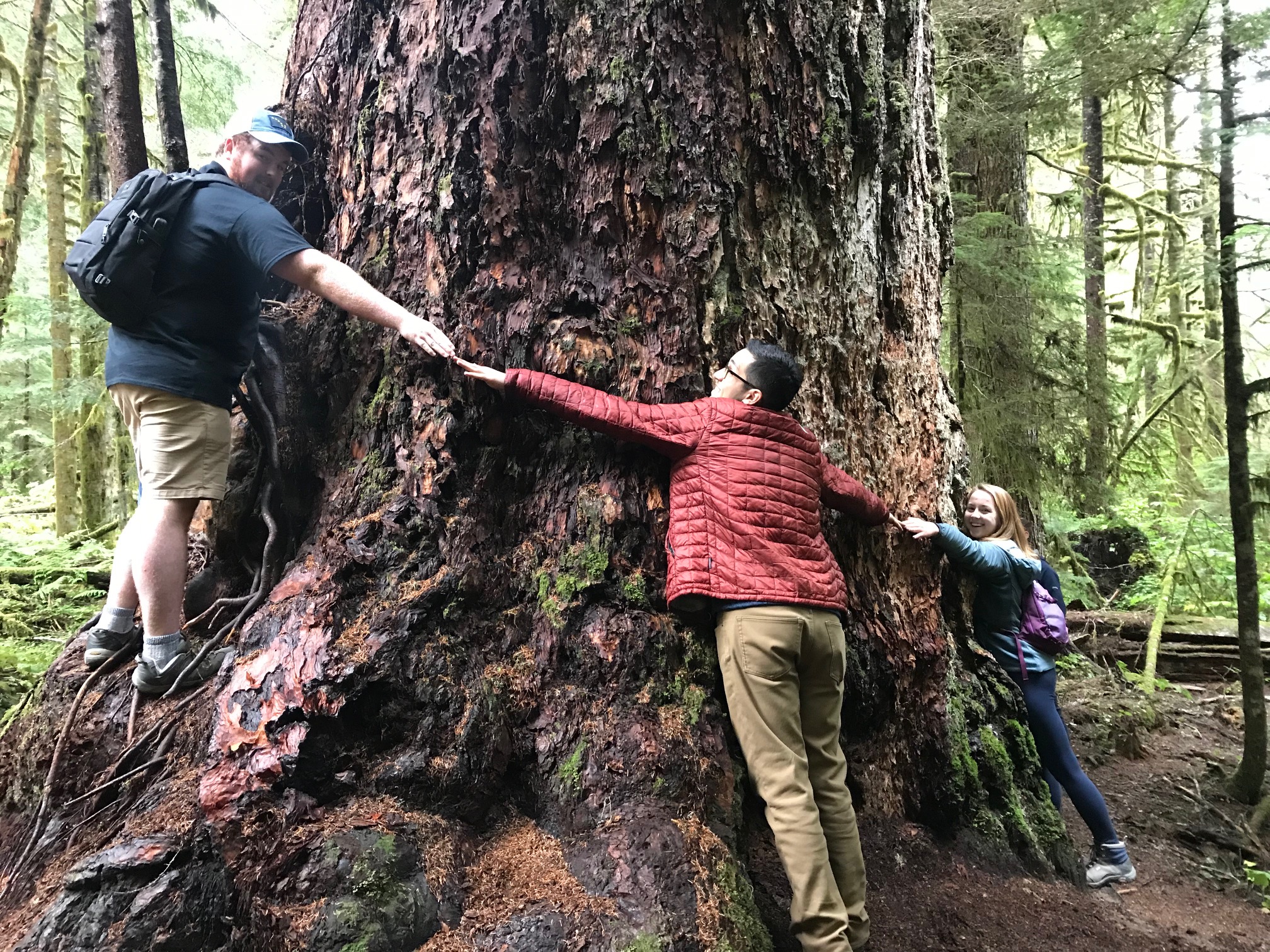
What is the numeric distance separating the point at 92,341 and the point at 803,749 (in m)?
6.65

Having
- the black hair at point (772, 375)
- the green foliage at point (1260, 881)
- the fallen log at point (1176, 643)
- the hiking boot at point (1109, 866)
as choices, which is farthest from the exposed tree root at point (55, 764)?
the fallen log at point (1176, 643)

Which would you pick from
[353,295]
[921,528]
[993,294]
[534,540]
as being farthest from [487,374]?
[993,294]

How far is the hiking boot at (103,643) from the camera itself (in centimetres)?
338

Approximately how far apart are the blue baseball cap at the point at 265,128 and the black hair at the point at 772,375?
8.16 ft

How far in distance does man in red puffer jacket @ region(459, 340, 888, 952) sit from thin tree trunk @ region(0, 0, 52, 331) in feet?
26.9

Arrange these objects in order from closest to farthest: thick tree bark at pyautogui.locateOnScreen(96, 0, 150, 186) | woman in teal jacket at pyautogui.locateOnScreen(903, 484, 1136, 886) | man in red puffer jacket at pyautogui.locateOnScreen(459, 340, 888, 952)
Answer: man in red puffer jacket at pyautogui.locateOnScreen(459, 340, 888, 952)
woman in teal jacket at pyautogui.locateOnScreen(903, 484, 1136, 886)
thick tree bark at pyautogui.locateOnScreen(96, 0, 150, 186)

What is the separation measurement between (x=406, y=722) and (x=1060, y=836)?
373 cm

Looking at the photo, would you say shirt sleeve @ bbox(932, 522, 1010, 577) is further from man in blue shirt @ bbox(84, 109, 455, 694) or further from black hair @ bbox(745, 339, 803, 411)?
man in blue shirt @ bbox(84, 109, 455, 694)

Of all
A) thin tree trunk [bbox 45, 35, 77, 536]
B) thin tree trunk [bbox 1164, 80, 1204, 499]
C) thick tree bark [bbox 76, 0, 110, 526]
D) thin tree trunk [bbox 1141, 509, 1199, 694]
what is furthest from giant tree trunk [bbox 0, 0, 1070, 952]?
thin tree trunk [bbox 45, 35, 77, 536]

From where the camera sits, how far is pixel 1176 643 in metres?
8.16

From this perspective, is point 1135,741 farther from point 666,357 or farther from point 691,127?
point 691,127

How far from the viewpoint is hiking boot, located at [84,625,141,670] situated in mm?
3375

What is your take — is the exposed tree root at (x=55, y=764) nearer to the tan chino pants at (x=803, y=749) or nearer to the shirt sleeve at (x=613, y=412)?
the shirt sleeve at (x=613, y=412)

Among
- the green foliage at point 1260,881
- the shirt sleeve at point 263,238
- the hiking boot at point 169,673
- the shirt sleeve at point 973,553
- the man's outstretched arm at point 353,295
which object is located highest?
the shirt sleeve at point 263,238
